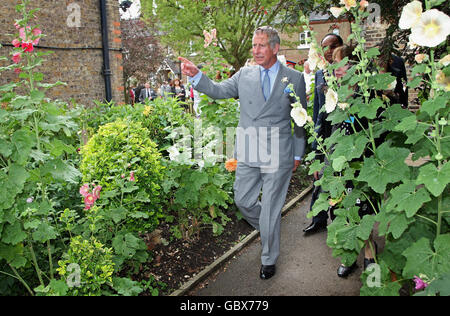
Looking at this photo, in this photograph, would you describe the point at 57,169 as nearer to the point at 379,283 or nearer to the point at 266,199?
the point at 266,199

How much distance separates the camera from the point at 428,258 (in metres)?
2.12

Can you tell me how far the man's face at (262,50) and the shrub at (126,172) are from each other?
1.36 m

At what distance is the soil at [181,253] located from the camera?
12.3 feet

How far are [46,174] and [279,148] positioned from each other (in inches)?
82.2

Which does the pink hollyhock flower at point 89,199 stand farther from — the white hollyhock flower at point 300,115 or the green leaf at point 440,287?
the green leaf at point 440,287

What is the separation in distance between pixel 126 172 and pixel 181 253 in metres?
1.22

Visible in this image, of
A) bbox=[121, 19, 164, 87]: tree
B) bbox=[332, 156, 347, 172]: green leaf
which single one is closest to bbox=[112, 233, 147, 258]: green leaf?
bbox=[332, 156, 347, 172]: green leaf

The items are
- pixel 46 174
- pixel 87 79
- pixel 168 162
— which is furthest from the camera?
pixel 87 79

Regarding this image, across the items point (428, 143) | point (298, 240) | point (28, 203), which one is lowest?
point (298, 240)

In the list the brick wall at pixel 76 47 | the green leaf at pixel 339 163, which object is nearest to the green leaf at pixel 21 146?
the green leaf at pixel 339 163

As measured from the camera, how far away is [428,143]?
7.73 ft

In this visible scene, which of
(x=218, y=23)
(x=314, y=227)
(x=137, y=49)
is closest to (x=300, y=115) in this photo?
(x=314, y=227)
